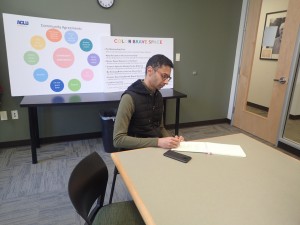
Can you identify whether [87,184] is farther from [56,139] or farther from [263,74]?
[263,74]

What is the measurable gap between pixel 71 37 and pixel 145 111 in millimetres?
1817

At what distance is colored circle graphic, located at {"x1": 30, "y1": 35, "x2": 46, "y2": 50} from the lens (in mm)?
2661

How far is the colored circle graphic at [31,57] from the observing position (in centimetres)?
267

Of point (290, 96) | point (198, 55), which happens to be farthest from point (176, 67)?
point (290, 96)

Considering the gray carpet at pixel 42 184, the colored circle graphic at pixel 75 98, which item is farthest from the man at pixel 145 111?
the colored circle graphic at pixel 75 98

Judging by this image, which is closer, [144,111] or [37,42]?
[144,111]

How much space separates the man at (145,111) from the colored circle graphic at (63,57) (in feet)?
5.35

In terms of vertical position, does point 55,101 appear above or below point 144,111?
below

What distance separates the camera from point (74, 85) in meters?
2.93

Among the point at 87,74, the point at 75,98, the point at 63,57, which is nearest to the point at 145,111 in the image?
the point at 75,98

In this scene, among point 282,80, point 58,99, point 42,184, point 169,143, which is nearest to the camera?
point 169,143

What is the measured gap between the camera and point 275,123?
10.6 feet

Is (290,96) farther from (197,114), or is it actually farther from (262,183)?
(262,183)

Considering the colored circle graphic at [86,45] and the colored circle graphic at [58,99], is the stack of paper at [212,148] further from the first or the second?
the colored circle graphic at [86,45]
